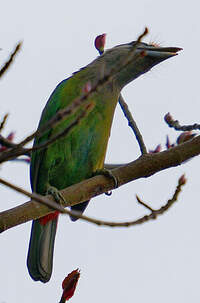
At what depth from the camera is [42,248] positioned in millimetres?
3842

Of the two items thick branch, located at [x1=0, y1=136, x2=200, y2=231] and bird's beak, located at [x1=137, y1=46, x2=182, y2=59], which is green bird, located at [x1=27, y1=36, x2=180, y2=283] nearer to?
bird's beak, located at [x1=137, y1=46, x2=182, y2=59]

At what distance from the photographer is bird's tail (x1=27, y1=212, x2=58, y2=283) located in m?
3.60

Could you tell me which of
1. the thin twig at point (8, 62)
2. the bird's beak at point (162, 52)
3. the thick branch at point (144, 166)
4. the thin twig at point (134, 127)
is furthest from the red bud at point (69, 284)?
the bird's beak at point (162, 52)

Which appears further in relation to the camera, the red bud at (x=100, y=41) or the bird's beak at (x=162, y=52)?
the bird's beak at (x=162, y=52)

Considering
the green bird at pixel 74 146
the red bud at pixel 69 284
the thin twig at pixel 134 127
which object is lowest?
the red bud at pixel 69 284

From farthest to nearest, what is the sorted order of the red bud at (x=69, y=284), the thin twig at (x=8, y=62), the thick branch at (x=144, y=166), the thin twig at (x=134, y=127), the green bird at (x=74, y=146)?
1. the green bird at (x=74, y=146)
2. the thin twig at (x=134, y=127)
3. the thick branch at (x=144, y=166)
4. the red bud at (x=69, y=284)
5. the thin twig at (x=8, y=62)

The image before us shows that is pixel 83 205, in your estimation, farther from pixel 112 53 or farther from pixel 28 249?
pixel 112 53

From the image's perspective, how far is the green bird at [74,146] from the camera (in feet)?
12.2

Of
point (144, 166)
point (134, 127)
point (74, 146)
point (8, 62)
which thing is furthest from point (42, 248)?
point (8, 62)

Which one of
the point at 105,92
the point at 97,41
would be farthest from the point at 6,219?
the point at 105,92

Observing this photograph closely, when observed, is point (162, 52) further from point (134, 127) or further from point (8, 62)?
point (8, 62)

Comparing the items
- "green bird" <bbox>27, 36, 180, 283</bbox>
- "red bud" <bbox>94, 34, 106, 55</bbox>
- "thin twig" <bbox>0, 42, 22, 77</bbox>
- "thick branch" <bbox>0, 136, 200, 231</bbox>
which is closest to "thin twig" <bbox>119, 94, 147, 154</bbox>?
"thick branch" <bbox>0, 136, 200, 231</bbox>

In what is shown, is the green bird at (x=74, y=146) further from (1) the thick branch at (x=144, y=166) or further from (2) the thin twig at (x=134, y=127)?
(1) the thick branch at (x=144, y=166)

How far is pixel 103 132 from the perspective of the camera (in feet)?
12.7
